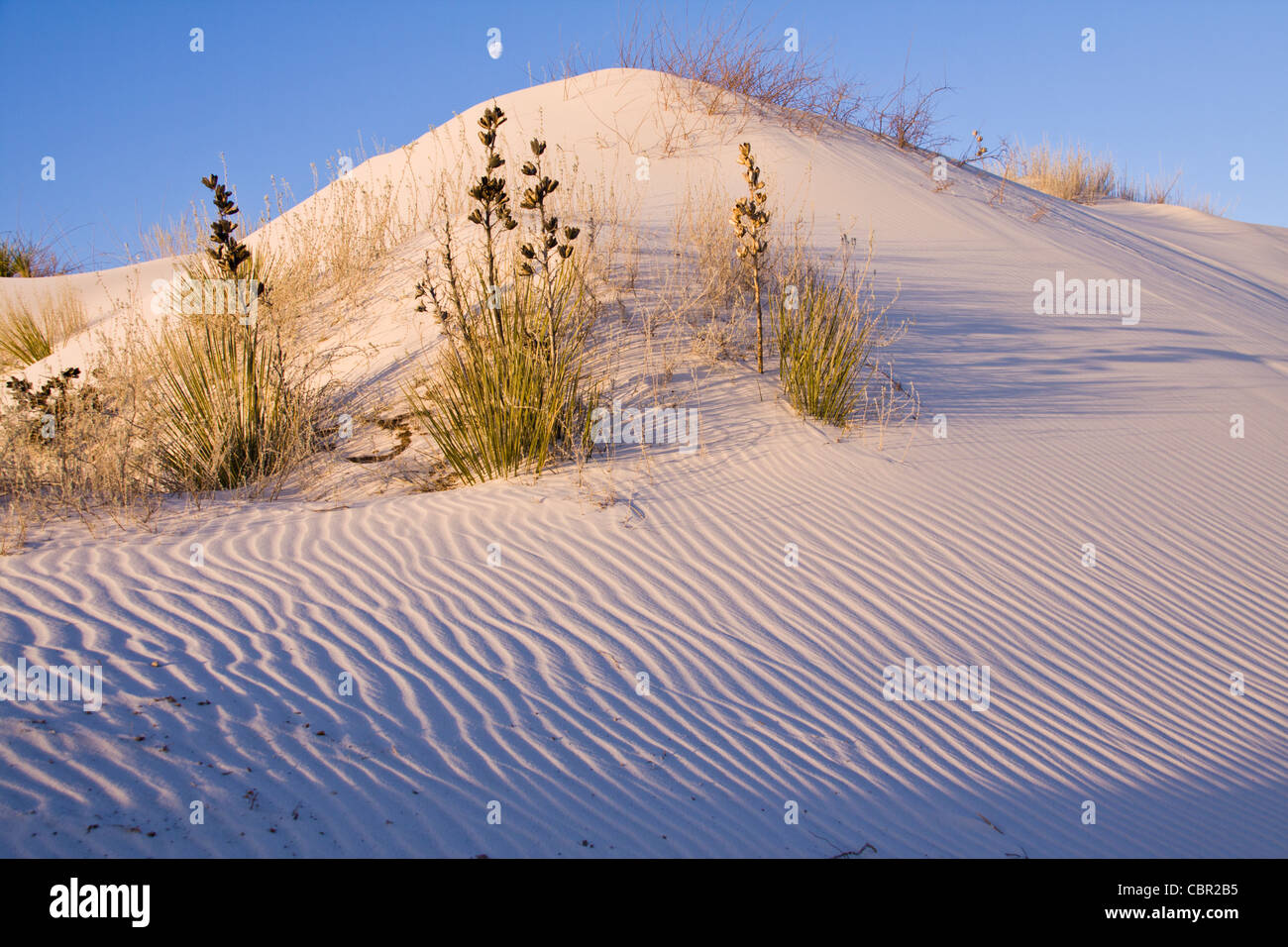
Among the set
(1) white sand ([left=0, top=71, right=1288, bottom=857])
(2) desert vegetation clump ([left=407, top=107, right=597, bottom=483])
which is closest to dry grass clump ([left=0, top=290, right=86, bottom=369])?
(1) white sand ([left=0, top=71, right=1288, bottom=857])

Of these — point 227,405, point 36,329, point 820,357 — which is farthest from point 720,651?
point 36,329

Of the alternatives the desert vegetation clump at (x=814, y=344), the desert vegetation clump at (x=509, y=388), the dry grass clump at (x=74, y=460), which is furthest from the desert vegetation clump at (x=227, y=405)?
the desert vegetation clump at (x=814, y=344)

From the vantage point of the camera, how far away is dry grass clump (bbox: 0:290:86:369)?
35.7ft

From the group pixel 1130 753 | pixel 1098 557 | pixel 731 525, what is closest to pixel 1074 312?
pixel 1098 557

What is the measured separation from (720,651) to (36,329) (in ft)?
38.5

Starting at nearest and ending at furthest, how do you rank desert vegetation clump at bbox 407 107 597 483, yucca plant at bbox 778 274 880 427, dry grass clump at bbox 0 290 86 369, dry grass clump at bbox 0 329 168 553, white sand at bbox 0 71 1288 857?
1. white sand at bbox 0 71 1288 857
2. dry grass clump at bbox 0 329 168 553
3. desert vegetation clump at bbox 407 107 597 483
4. yucca plant at bbox 778 274 880 427
5. dry grass clump at bbox 0 290 86 369

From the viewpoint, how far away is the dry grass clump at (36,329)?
10.9m

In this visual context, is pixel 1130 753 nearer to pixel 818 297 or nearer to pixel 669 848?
pixel 669 848

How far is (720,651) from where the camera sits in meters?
3.61

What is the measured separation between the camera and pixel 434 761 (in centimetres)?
270

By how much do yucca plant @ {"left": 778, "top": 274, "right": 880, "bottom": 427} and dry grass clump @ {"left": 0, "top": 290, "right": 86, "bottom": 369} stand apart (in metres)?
9.96

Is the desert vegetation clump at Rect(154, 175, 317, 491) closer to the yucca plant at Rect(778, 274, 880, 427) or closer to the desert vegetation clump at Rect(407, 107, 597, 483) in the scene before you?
the desert vegetation clump at Rect(407, 107, 597, 483)

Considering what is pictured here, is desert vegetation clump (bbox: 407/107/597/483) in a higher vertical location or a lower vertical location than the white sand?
higher

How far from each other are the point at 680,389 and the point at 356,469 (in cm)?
247
